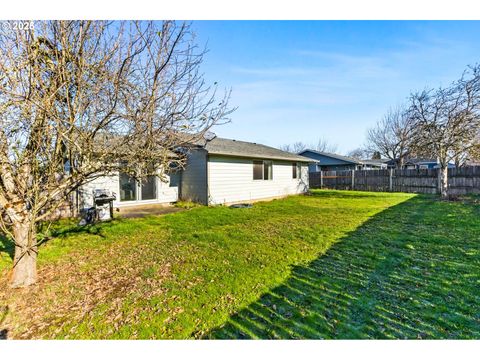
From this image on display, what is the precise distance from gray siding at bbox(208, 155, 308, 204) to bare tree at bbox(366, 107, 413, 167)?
58.6 feet

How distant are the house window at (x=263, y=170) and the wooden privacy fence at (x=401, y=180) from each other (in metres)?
8.48

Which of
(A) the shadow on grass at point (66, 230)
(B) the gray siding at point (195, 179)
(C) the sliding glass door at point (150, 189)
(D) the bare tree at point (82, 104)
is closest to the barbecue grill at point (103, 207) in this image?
(A) the shadow on grass at point (66, 230)

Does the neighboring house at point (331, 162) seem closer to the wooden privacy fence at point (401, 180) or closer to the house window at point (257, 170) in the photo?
the wooden privacy fence at point (401, 180)

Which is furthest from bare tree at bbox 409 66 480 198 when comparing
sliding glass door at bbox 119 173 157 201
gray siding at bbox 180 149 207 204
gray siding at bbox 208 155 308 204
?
sliding glass door at bbox 119 173 157 201

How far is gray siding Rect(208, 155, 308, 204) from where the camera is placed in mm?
10461

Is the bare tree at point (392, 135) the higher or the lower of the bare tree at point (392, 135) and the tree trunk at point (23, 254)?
the higher

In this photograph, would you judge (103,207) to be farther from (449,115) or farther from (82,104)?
(449,115)

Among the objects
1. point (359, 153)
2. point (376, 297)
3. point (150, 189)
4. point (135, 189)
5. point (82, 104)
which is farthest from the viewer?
point (359, 153)

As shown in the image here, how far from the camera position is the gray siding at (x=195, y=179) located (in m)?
10.3

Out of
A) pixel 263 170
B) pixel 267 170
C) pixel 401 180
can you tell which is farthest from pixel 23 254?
pixel 401 180

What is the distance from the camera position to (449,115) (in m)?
11.6

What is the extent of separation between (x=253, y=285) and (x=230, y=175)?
8.07 metres
